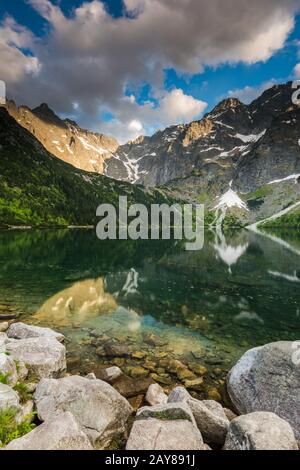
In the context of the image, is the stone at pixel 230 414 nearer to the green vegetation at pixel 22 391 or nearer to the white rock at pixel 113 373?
the white rock at pixel 113 373

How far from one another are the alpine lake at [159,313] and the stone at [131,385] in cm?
73

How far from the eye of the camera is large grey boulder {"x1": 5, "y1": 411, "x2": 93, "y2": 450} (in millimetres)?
8438

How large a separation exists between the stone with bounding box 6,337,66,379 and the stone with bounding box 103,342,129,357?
14.9 ft

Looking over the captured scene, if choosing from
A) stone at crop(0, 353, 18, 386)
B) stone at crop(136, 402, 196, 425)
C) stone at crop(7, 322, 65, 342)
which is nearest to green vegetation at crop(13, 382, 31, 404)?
stone at crop(0, 353, 18, 386)

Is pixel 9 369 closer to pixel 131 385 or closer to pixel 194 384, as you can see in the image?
pixel 131 385

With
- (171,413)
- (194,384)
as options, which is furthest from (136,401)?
(171,413)

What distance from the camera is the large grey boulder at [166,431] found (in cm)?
932

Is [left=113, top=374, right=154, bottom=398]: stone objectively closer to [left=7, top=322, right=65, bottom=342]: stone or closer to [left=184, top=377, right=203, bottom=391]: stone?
[left=184, top=377, right=203, bottom=391]: stone

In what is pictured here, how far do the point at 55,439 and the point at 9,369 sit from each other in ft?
21.1

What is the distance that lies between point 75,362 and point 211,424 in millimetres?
11100

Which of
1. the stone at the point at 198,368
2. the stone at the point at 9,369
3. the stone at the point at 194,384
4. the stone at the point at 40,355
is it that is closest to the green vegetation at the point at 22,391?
the stone at the point at 9,369

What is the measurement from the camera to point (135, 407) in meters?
15.2

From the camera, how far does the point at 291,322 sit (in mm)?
30391
